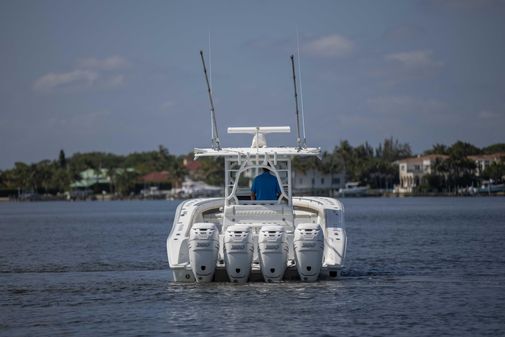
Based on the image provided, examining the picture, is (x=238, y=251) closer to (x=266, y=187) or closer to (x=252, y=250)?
(x=252, y=250)

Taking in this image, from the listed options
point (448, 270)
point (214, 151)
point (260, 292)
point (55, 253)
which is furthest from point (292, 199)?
point (55, 253)

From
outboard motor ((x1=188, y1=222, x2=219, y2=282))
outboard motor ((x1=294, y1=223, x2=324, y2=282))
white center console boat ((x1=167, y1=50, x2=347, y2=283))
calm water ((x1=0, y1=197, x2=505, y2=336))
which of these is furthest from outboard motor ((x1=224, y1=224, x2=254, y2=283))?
outboard motor ((x1=294, y1=223, x2=324, y2=282))

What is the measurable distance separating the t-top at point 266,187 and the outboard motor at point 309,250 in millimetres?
2681

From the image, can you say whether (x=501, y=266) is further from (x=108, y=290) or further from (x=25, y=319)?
(x=25, y=319)

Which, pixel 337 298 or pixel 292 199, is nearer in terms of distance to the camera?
pixel 337 298

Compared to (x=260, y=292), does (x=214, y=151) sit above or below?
above

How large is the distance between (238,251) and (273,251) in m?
0.78

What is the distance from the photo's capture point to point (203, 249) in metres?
24.1

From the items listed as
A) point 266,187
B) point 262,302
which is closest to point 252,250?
point 262,302

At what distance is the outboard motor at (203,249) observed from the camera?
947 inches

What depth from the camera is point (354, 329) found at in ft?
67.7

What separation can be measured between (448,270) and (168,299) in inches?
429

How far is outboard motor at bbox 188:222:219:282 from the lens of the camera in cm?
2406

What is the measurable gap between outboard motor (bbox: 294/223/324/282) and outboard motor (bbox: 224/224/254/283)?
108 cm
